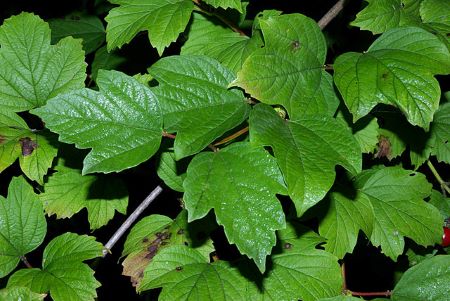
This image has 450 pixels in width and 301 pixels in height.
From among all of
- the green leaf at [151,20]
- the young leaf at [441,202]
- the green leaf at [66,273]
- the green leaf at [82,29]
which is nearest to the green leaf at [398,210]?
the young leaf at [441,202]

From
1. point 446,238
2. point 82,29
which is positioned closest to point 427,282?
point 446,238

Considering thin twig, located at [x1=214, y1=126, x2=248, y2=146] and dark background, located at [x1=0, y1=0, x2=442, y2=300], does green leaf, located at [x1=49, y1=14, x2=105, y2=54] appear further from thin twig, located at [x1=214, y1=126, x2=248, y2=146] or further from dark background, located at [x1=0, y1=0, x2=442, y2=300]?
thin twig, located at [x1=214, y1=126, x2=248, y2=146]

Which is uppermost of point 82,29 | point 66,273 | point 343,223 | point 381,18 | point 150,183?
point 381,18

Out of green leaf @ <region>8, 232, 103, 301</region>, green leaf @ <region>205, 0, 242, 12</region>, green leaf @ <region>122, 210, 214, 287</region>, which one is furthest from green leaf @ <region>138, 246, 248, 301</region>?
green leaf @ <region>205, 0, 242, 12</region>

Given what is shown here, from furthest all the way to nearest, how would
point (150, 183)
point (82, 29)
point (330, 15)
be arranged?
point (150, 183), point (82, 29), point (330, 15)

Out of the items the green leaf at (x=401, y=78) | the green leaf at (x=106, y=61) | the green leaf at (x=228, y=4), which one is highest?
the green leaf at (x=228, y=4)

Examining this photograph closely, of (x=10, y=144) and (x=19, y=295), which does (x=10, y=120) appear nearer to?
(x=10, y=144)

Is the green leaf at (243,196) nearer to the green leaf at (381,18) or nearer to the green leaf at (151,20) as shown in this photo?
the green leaf at (151,20)
